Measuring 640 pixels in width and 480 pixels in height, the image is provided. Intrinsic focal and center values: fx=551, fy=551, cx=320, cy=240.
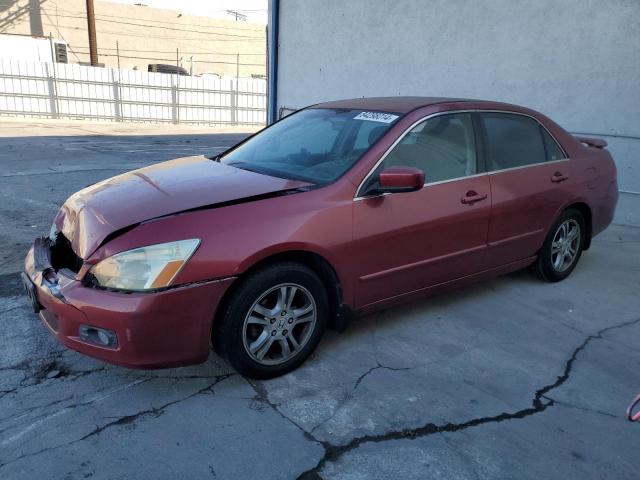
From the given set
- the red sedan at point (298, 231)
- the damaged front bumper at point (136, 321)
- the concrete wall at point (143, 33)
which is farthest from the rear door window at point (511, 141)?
the concrete wall at point (143, 33)

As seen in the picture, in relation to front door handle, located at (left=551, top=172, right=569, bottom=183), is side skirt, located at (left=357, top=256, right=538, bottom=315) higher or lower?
lower

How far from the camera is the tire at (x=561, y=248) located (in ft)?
15.5

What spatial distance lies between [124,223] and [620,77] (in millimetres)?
6428

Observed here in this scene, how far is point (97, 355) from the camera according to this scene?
2.81 meters

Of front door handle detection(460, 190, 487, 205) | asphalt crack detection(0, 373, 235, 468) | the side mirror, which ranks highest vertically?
the side mirror

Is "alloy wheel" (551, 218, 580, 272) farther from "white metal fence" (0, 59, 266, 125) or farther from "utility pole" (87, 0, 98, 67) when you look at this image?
"utility pole" (87, 0, 98, 67)

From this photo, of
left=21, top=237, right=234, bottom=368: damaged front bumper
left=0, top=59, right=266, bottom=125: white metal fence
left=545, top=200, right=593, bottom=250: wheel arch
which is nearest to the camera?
left=21, top=237, right=234, bottom=368: damaged front bumper

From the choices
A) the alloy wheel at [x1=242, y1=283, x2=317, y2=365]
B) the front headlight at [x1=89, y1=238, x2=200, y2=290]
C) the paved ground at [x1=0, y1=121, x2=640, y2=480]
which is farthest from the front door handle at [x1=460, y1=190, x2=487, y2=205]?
the front headlight at [x1=89, y1=238, x2=200, y2=290]

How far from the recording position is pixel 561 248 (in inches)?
192

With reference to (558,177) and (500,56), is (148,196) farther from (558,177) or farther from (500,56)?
(500,56)

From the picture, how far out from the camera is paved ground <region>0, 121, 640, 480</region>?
2539 mm

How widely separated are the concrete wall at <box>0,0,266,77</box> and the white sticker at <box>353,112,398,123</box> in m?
36.5

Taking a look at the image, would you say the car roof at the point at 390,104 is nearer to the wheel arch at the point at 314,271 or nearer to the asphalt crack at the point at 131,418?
the wheel arch at the point at 314,271

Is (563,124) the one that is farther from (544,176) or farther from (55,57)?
(55,57)
